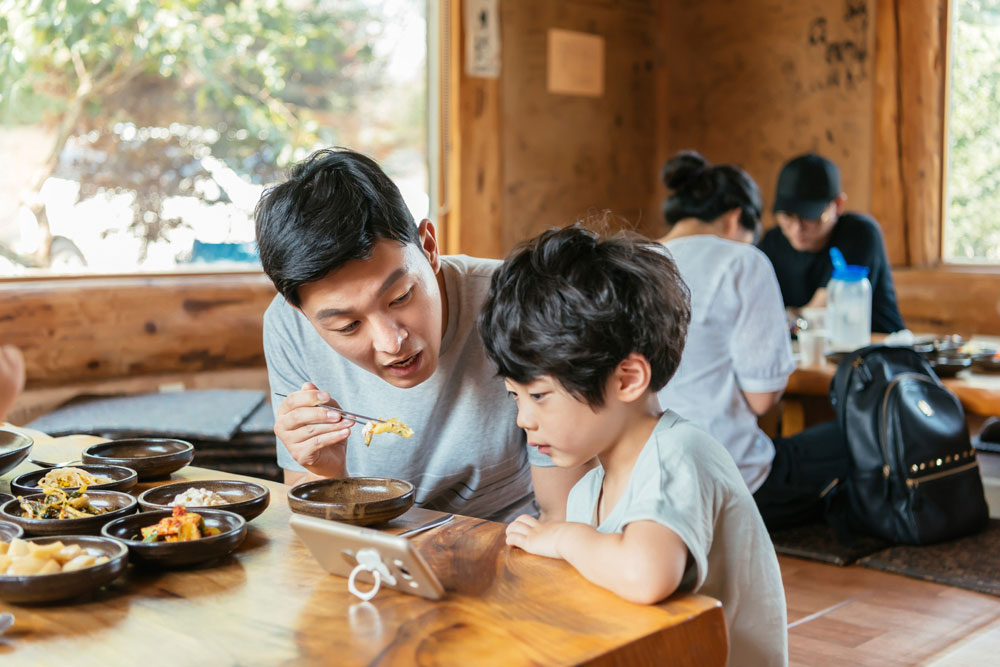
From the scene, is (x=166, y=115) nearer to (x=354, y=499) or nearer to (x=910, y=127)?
(x=354, y=499)

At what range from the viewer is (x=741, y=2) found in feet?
18.7

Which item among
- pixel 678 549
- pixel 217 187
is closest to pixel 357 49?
pixel 217 187

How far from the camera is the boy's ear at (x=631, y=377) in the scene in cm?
139

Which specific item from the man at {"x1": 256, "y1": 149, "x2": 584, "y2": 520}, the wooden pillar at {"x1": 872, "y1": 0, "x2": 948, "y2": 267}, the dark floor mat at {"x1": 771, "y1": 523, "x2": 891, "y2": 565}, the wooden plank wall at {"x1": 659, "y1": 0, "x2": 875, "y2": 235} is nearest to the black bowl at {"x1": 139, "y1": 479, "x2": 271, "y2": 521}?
the man at {"x1": 256, "y1": 149, "x2": 584, "y2": 520}

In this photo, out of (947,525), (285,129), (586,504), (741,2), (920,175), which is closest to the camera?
(586,504)

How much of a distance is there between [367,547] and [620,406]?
1.46ft

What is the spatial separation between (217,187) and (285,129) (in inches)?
16.3

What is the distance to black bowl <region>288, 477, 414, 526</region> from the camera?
4.60 feet

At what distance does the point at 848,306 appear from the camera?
3574mm

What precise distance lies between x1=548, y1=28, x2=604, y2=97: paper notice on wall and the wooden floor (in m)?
3.11

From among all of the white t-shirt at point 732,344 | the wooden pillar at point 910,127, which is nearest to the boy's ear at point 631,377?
the white t-shirt at point 732,344

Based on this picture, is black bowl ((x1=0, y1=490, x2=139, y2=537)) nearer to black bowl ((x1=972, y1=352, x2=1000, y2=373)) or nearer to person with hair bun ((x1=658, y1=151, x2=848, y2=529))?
person with hair bun ((x1=658, y1=151, x2=848, y2=529))

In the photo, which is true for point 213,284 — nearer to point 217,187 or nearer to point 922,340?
point 217,187

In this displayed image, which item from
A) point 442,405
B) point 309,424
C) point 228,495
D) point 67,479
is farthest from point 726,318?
point 67,479
